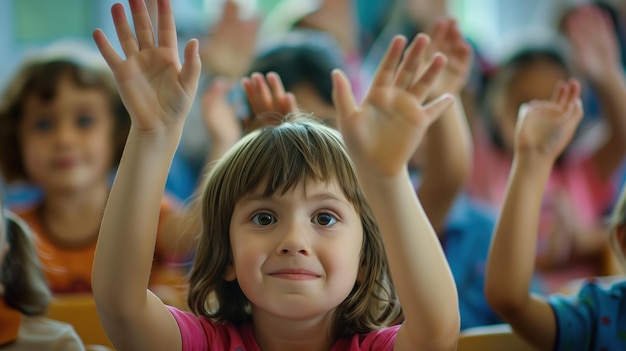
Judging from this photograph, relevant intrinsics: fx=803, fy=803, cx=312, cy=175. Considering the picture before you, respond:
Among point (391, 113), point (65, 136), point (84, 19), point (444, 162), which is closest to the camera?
point (391, 113)

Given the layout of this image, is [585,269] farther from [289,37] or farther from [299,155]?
[299,155]

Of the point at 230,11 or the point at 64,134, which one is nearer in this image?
the point at 64,134

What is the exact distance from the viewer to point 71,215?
1765 millimetres

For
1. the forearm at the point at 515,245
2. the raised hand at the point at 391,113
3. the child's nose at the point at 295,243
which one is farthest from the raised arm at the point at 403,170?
the forearm at the point at 515,245

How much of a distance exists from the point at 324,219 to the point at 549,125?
41 cm

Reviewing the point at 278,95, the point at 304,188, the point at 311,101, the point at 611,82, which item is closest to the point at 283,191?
the point at 304,188

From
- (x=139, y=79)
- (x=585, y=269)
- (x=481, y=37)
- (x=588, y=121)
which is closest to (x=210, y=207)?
(x=139, y=79)

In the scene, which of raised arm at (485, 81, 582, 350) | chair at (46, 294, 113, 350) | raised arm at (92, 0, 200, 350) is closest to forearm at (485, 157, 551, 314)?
raised arm at (485, 81, 582, 350)

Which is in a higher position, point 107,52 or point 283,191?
point 107,52

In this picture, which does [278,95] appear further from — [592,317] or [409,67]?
[592,317]

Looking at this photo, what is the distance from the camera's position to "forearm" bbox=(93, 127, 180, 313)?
750mm

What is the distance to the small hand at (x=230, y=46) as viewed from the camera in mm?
2086

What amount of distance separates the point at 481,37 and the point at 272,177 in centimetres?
281

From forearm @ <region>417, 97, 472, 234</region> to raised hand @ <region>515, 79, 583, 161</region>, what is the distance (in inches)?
7.9
